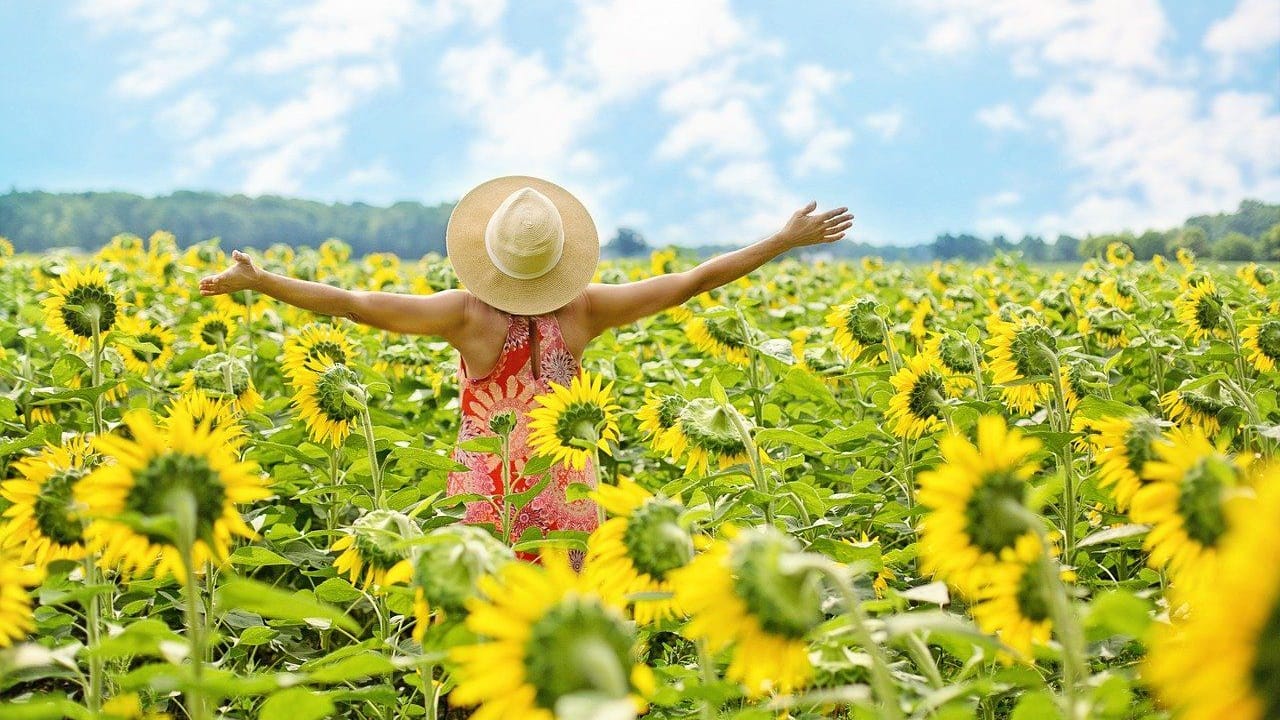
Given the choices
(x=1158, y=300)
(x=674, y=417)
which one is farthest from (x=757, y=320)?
(x=674, y=417)

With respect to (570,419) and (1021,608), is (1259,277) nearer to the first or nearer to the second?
(570,419)

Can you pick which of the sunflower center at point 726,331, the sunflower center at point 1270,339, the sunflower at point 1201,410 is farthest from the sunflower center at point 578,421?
the sunflower center at point 1270,339

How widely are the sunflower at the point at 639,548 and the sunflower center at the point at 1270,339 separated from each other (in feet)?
8.86

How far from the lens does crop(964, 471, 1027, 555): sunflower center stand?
128 centimetres

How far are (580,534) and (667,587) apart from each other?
745 millimetres

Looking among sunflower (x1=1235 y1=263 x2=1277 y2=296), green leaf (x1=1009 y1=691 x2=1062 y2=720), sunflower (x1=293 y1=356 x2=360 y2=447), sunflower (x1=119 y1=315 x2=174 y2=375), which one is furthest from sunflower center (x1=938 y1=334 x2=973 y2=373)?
sunflower (x1=1235 y1=263 x2=1277 y2=296)

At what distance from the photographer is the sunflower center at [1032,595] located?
1337mm

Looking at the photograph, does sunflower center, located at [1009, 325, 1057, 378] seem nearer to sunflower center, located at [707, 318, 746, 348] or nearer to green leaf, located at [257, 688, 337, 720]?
sunflower center, located at [707, 318, 746, 348]

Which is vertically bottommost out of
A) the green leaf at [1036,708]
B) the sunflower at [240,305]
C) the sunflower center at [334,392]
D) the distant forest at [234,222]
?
the green leaf at [1036,708]

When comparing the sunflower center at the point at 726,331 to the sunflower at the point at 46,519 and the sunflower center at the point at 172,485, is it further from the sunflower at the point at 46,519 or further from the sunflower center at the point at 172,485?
the sunflower center at the point at 172,485

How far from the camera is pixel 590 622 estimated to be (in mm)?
1087

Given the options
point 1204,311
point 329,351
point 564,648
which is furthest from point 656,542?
point 1204,311

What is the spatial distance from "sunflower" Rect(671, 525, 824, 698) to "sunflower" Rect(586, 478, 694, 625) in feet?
0.60

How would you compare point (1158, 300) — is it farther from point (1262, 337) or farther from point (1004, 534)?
point (1004, 534)
